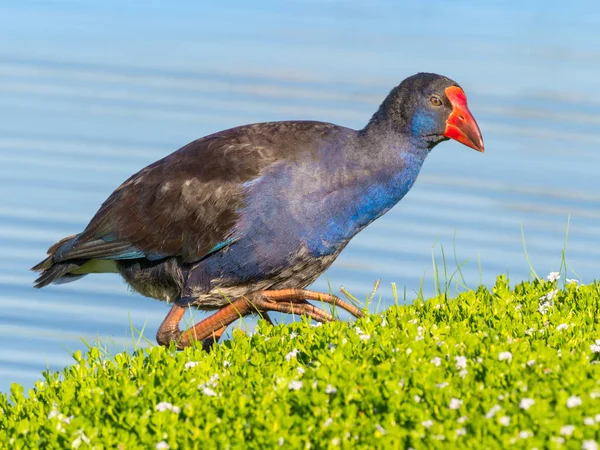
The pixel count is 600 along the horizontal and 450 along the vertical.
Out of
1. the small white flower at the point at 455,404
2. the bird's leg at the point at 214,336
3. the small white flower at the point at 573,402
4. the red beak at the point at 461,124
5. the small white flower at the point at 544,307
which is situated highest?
the red beak at the point at 461,124

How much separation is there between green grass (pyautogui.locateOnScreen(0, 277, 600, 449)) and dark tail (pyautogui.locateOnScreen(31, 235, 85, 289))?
198 cm

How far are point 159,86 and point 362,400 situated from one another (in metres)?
10.6

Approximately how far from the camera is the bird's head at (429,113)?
7.10 metres

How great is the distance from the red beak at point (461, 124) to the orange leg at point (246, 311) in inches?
44.7

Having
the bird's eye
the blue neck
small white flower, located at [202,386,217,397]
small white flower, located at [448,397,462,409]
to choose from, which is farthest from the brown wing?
small white flower, located at [448,397,462,409]

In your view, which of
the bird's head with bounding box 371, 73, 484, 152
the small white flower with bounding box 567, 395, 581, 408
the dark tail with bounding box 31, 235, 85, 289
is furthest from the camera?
the dark tail with bounding box 31, 235, 85, 289

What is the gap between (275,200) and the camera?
6930 mm

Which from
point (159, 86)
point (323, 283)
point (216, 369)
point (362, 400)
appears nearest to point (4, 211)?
point (323, 283)

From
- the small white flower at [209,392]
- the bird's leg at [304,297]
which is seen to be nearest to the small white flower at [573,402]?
the small white flower at [209,392]

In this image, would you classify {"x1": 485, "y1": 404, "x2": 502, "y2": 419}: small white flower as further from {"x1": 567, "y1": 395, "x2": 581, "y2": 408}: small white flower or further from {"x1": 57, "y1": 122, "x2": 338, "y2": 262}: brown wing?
{"x1": 57, "y1": 122, "x2": 338, "y2": 262}: brown wing

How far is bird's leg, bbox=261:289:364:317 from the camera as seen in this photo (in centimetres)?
665

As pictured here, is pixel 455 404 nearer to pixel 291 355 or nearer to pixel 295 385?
pixel 295 385

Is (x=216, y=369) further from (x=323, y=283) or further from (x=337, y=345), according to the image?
(x=323, y=283)

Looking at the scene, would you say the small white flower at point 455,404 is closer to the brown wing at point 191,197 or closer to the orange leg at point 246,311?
the orange leg at point 246,311
